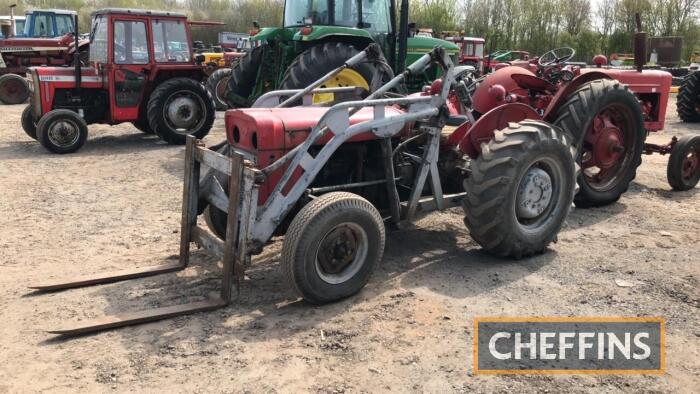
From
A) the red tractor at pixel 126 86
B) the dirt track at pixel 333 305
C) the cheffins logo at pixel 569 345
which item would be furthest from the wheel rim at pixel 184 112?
the cheffins logo at pixel 569 345

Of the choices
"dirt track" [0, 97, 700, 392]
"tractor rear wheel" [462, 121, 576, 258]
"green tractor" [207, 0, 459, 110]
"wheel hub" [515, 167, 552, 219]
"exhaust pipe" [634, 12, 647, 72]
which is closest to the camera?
"dirt track" [0, 97, 700, 392]

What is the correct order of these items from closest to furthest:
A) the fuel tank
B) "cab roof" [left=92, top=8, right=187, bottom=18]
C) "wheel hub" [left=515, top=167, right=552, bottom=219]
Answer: "wheel hub" [left=515, top=167, right=552, bottom=219]
the fuel tank
"cab roof" [left=92, top=8, right=187, bottom=18]

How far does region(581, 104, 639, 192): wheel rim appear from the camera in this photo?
6191mm

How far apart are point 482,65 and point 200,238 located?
49.2 feet

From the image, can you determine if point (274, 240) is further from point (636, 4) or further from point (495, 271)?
point (636, 4)

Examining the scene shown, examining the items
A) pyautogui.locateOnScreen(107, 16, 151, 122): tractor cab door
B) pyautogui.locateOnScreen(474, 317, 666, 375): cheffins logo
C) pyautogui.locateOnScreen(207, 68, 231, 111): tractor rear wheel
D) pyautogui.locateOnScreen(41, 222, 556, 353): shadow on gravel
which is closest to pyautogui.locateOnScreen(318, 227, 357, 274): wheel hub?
pyautogui.locateOnScreen(41, 222, 556, 353): shadow on gravel

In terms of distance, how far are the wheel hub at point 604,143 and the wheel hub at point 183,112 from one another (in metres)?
6.85

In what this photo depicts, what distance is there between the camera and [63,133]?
9.56 metres

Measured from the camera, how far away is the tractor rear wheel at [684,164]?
A: 271 inches

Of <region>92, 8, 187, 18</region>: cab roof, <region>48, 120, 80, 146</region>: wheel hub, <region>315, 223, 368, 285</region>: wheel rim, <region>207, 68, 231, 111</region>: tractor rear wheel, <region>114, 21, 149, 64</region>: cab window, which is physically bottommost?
<region>315, 223, 368, 285</region>: wheel rim

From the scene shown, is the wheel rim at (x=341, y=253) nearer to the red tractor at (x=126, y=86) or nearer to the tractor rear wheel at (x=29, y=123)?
the red tractor at (x=126, y=86)

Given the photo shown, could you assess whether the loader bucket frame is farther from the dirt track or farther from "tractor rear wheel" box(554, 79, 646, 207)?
"tractor rear wheel" box(554, 79, 646, 207)

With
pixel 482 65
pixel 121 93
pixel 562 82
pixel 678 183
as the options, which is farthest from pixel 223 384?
pixel 482 65

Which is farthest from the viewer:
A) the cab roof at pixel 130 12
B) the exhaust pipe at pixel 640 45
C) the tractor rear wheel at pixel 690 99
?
the tractor rear wheel at pixel 690 99
